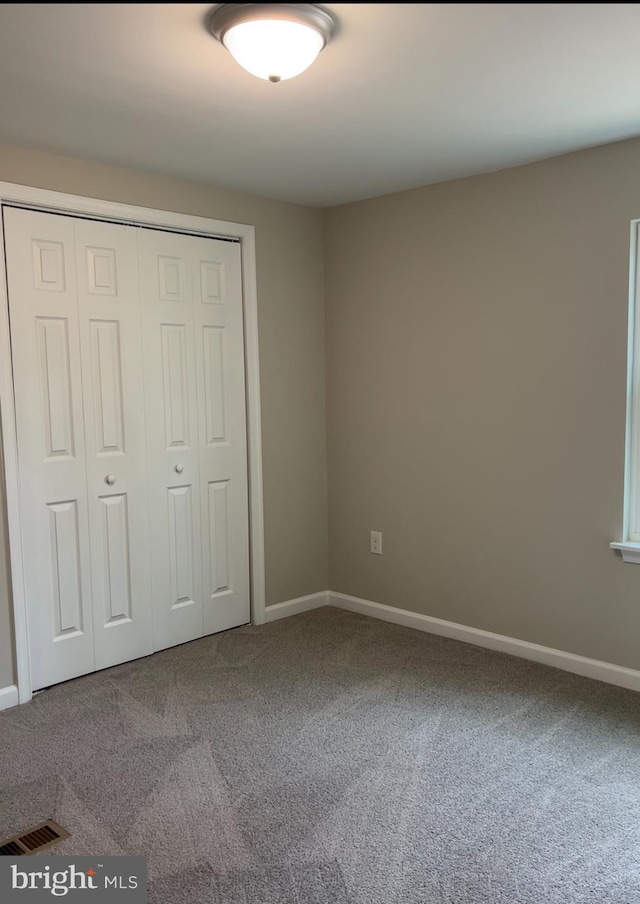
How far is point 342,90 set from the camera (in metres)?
2.33

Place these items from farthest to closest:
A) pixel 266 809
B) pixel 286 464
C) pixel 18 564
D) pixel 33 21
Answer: pixel 286 464 → pixel 18 564 → pixel 266 809 → pixel 33 21

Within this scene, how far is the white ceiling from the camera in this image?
73.4 inches

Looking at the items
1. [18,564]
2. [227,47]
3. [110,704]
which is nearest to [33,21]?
[227,47]

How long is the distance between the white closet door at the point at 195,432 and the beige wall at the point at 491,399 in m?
0.68

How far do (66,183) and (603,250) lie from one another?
2276 millimetres

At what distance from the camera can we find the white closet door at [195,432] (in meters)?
3.44

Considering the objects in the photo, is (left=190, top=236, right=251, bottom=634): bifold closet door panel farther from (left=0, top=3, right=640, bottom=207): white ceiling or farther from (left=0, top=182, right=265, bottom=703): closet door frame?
(left=0, top=3, right=640, bottom=207): white ceiling

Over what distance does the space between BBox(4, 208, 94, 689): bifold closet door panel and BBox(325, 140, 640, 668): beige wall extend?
1.56m

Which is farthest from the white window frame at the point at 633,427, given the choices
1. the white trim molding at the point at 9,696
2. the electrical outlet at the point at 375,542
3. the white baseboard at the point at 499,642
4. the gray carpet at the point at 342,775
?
the white trim molding at the point at 9,696

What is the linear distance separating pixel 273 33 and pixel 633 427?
2078mm

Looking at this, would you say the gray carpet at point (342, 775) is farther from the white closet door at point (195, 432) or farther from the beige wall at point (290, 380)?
the beige wall at point (290, 380)

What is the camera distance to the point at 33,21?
6.03 ft

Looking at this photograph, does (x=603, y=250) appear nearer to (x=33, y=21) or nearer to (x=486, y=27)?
(x=486, y=27)

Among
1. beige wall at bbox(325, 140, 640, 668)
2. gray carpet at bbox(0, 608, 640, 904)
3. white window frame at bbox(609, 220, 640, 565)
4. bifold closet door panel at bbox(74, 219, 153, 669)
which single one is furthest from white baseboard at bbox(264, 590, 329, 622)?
white window frame at bbox(609, 220, 640, 565)
